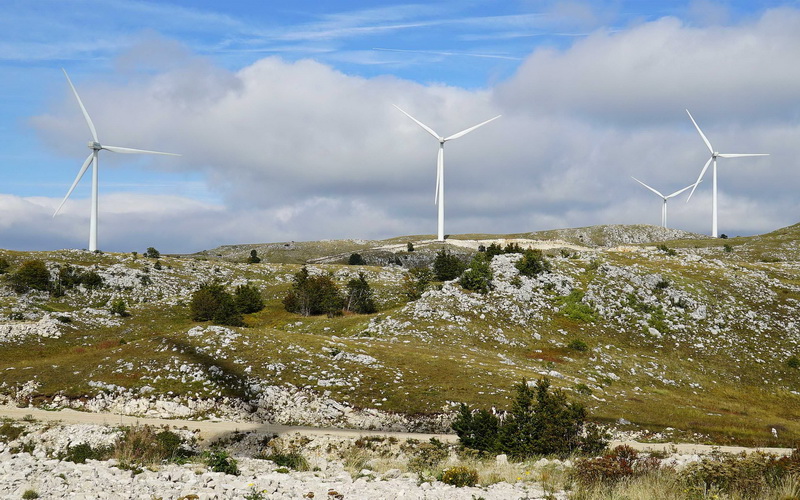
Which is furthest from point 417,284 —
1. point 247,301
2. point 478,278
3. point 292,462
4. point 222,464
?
point 222,464

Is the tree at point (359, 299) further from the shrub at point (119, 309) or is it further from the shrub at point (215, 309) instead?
the shrub at point (119, 309)

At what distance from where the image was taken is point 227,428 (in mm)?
36094

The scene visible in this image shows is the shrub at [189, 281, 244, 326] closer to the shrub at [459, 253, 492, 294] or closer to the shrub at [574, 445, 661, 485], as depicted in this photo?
the shrub at [459, 253, 492, 294]

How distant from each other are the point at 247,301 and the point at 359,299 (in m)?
17.2

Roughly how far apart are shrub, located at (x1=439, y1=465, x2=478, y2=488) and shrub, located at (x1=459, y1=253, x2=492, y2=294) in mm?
55247

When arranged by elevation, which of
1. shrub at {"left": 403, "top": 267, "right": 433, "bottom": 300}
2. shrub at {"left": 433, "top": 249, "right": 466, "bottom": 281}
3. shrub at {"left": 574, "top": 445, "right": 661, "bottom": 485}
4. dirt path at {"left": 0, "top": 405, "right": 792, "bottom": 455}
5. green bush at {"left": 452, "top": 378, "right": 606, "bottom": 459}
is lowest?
dirt path at {"left": 0, "top": 405, "right": 792, "bottom": 455}

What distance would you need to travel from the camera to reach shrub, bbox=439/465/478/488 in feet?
68.7

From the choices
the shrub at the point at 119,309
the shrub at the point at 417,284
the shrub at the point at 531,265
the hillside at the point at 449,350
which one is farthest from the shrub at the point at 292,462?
the shrub at the point at 417,284

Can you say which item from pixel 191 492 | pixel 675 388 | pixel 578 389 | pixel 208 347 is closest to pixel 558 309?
pixel 675 388

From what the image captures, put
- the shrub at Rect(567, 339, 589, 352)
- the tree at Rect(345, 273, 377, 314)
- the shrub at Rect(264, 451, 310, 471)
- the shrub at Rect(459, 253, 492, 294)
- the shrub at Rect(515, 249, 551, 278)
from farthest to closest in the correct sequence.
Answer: the tree at Rect(345, 273, 377, 314) → the shrub at Rect(515, 249, 551, 278) → the shrub at Rect(459, 253, 492, 294) → the shrub at Rect(567, 339, 589, 352) → the shrub at Rect(264, 451, 310, 471)

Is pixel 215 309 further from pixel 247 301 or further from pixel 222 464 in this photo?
pixel 222 464

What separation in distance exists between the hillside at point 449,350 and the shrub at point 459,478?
1696cm

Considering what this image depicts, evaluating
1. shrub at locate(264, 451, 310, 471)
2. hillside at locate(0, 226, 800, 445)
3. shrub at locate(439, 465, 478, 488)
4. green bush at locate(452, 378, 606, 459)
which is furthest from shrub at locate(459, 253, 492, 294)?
shrub at locate(439, 465, 478, 488)

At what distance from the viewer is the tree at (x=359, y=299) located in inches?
3413
